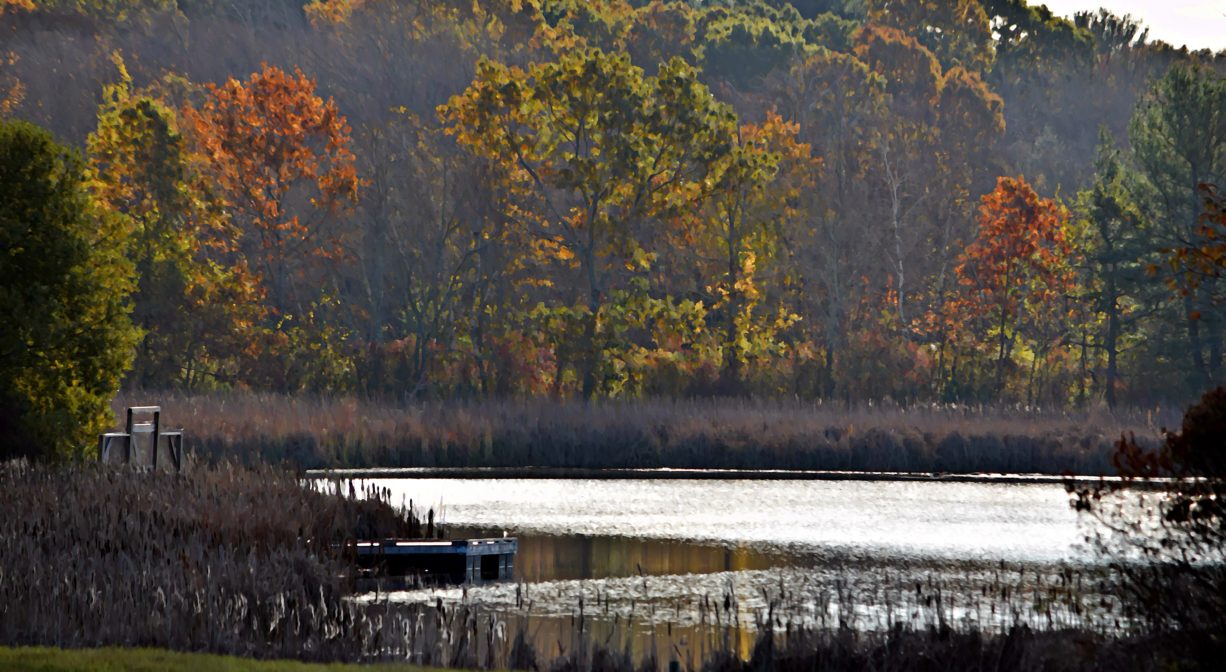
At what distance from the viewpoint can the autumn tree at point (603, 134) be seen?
58.2 metres

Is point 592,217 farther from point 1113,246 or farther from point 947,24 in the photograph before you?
point 947,24

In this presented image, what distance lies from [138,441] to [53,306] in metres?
4.83

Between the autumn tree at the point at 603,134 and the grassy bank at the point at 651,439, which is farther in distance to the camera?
the autumn tree at the point at 603,134

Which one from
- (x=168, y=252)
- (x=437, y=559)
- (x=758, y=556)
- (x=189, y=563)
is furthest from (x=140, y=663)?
(x=168, y=252)

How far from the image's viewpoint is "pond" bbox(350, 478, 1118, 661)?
20.7 metres

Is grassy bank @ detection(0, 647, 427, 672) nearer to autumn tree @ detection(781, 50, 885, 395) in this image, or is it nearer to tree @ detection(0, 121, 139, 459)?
tree @ detection(0, 121, 139, 459)

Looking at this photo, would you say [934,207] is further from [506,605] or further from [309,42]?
[506,605]

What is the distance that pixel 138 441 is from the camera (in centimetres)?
3359

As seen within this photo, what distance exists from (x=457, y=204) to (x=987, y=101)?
32415 mm

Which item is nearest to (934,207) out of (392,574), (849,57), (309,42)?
(849,57)

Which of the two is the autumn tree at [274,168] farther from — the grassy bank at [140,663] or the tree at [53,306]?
the grassy bank at [140,663]

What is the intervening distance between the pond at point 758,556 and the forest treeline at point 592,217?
14.7 m

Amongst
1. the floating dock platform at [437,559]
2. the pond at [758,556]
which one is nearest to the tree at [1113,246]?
the pond at [758,556]

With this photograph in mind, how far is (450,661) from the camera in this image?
56.2 feet
